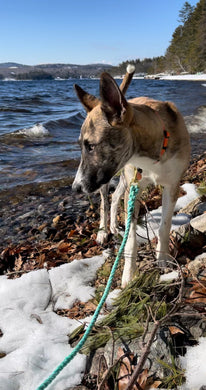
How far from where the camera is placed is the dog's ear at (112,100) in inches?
95.0

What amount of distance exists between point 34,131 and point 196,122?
21.9ft

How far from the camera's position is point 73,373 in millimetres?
2207

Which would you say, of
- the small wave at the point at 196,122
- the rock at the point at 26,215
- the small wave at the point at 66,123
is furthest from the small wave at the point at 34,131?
the rock at the point at 26,215

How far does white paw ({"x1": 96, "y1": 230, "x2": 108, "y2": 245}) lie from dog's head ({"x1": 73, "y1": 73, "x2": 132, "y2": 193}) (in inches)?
67.7

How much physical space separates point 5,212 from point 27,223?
0.63 meters

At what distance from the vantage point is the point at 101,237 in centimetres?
447

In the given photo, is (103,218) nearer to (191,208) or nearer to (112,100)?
(191,208)

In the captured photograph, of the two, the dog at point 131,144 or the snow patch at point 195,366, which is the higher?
the dog at point 131,144

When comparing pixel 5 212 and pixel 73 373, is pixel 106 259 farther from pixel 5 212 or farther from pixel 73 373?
pixel 5 212

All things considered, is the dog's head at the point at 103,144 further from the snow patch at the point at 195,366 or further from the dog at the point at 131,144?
the snow patch at the point at 195,366

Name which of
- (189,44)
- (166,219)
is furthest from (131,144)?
(189,44)

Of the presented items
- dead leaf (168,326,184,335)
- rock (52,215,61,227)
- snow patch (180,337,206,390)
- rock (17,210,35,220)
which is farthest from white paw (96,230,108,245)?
snow patch (180,337,206,390)

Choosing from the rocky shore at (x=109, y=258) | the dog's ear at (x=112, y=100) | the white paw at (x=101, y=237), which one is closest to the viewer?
the rocky shore at (x=109, y=258)

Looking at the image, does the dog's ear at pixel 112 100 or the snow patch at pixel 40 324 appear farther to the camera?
the dog's ear at pixel 112 100
